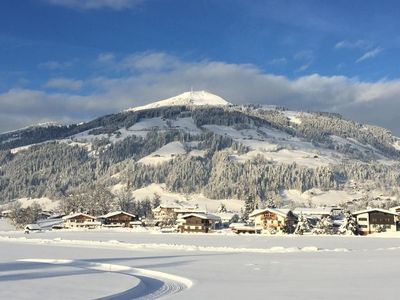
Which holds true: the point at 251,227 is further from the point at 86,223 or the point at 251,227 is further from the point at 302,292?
the point at 302,292

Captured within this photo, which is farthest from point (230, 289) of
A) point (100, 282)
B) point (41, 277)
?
point (41, 277)

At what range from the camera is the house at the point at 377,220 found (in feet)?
345

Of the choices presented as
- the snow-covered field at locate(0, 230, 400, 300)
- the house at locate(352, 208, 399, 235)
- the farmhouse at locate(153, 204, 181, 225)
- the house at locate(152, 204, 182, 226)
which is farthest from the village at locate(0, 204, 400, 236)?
the snow-covered field at locate(0, 230, 400, 300)

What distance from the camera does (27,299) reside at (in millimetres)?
17406

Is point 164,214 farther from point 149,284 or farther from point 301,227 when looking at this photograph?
point 149,284

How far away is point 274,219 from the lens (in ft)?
372

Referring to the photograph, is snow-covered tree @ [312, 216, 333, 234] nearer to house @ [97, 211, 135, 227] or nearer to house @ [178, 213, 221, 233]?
house @ [178, 213, 221, 233]

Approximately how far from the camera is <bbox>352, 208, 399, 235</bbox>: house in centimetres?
10519

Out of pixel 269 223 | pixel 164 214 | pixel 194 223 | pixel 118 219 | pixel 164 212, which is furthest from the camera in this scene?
pixel 164 212

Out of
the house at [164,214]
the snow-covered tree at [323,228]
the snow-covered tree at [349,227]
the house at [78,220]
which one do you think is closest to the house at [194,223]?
the house at [164,214]

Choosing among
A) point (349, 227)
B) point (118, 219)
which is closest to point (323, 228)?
point (349, 227)

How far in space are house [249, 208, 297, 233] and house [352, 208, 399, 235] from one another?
14232mm

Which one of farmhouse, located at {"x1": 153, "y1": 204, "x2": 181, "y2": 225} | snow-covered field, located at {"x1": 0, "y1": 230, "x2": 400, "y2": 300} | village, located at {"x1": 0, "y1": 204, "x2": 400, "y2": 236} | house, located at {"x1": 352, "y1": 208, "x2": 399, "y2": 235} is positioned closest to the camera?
snow-covered field, located at {"x1": 0, "y1": 230, "x2": 400, "y2": 300}

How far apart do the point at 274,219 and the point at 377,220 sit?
21449 millimetres
